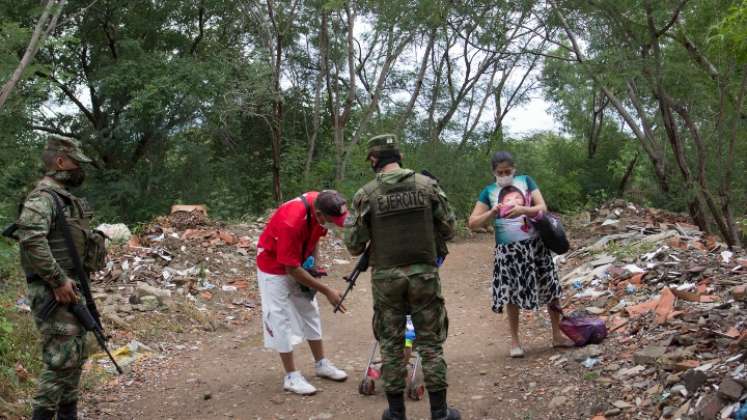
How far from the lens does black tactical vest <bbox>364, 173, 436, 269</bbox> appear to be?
3969 millimetres

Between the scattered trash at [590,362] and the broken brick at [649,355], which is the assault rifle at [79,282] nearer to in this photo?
the scattered trash at [590,362]

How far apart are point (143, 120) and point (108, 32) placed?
2918mm

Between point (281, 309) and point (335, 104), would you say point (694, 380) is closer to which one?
point (281, 309)

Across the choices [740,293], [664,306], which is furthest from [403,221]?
[740,293]

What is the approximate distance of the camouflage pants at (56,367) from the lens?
3.73 metres

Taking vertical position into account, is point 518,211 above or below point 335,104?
below

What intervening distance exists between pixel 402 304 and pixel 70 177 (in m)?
2.32

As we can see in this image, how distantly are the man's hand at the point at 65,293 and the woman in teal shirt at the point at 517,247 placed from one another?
2.99 metres

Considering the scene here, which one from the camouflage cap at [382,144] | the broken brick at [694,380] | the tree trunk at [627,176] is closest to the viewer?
the broken brick at [694,380]

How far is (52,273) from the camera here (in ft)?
11.9

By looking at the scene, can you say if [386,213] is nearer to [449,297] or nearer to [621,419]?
[621,419]

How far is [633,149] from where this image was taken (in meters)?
22.5

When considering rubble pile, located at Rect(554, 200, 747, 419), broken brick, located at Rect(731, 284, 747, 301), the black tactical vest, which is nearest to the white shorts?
the black tactical vest

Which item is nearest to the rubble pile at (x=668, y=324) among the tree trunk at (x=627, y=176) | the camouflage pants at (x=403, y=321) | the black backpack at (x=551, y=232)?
the black backpack at (x=551, y=232)
